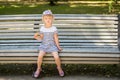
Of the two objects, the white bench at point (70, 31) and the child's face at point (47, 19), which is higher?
the child's face at point (47, 19)

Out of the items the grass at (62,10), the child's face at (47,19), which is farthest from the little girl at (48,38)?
the grass at (62,10)

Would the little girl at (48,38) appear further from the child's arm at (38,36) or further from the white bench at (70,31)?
the white bench at (70,31)

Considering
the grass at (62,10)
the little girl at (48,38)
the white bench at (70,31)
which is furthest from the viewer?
the grass at (62,10)

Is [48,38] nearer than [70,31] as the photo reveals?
Yes

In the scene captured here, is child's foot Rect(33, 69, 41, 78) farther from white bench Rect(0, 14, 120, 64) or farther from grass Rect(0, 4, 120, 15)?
grass Rect(0, 4, 120, 15)

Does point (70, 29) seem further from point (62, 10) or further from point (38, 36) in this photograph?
point (62, 10)

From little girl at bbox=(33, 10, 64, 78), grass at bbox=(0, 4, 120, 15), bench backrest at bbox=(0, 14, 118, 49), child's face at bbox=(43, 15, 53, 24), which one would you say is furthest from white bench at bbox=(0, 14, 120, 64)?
grass at bbox=(0, 4, 120, 15)

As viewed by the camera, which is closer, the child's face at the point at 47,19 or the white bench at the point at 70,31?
the child's face at the point at 47,19

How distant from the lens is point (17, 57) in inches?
215

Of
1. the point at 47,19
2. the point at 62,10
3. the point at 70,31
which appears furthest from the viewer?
the point at 62,10

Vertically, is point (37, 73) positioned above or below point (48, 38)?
below

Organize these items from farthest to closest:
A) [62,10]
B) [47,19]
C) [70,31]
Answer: [62,10]
[70,31]
[47,19]

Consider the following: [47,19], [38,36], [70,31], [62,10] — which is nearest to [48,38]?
[38,36]

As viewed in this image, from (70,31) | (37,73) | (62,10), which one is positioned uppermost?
(70,31)
